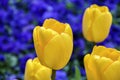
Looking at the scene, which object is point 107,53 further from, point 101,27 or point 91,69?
point 101,27

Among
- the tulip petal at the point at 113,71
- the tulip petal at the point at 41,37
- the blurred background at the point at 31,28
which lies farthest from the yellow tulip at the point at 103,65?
the blurred background at the point at 31,28

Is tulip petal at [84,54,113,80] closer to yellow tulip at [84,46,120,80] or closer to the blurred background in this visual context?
yellow tulip at [84,46,120,80]

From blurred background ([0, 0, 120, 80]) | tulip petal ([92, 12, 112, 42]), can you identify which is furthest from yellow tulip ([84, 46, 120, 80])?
blurred background ([0, 0, 120, 80])

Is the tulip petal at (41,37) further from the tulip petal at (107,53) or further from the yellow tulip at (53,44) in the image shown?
the tulip petal at (107,53)

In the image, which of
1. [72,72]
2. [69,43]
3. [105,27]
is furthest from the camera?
[72,72]

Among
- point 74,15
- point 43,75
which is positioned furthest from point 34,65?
point 74,15

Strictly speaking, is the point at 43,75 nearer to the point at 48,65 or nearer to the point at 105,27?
the point at 48,65
